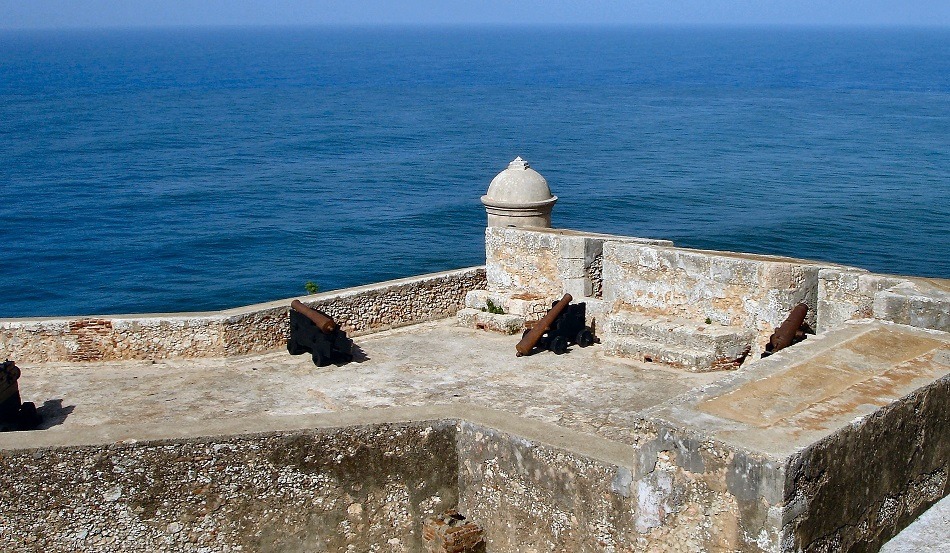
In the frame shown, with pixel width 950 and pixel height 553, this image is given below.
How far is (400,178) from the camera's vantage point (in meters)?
46.8

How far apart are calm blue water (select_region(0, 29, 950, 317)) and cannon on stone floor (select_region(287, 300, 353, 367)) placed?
1834 centimetres

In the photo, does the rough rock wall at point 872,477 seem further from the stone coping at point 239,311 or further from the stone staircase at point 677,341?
the stone coping at point 239,311

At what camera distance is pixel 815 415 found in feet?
21.8

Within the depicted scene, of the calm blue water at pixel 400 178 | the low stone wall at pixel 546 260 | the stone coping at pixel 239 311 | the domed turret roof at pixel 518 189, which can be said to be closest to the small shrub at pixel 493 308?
the low stone wall at pixel 546 260

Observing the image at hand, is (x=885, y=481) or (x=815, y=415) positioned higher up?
(x=815, y=415)

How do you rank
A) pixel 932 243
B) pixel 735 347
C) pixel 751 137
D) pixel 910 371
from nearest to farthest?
1. pixel 910 371
2. pixel 735 347
3. pixel 932 243
4. pixel 751 137

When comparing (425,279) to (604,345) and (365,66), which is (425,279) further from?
(365,66)

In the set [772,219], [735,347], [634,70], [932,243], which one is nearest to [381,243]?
[772,219]

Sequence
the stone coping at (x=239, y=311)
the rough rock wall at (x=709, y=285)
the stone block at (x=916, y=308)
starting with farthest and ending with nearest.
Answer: the stone coping at (x=239, y=311), the rough rock wall at (x=709, y=285), the stone block at (x=916, y=308)

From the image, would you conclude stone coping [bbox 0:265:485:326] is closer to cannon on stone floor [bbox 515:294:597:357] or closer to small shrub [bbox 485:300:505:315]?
small shrub [bbox 485:300:505:315]

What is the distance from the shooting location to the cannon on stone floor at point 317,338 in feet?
37.9

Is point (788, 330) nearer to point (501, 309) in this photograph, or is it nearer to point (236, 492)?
point (501, 309)

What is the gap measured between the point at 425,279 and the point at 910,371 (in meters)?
7.02

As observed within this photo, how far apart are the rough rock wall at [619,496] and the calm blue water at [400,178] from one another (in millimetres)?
22337
